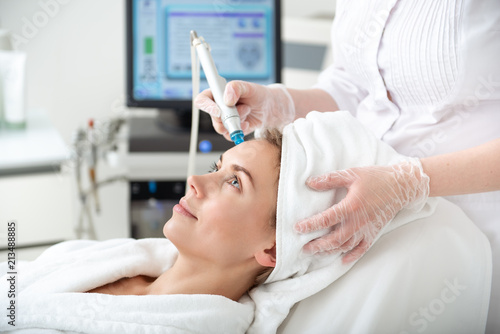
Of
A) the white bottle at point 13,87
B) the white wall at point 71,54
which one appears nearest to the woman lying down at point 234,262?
the white bottle at point 13,87

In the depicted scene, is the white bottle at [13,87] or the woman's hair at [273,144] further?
the white bottle at [13,87]

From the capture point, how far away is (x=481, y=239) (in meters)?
1.15

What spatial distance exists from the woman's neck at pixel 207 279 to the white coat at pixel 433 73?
467mm

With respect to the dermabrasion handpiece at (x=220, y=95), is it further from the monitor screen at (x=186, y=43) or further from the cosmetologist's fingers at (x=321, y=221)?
the monitor screen at (x=186, y=43)

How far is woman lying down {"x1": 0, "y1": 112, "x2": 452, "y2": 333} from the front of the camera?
1075mm

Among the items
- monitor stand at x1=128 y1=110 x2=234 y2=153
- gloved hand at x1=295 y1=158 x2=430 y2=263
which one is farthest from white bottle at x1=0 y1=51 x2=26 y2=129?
gloved hand at x1=295 y1=158 x2=430 y2=263

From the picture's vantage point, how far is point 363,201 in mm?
1003

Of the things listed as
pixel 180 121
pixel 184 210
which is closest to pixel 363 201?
pixel 184 210

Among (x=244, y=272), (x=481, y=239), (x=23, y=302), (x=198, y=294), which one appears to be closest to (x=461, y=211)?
(x=481, y=239)

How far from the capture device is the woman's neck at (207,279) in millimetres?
1171

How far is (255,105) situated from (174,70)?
1.31 meters

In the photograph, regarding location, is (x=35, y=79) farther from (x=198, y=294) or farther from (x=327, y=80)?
(x=198, y=294)

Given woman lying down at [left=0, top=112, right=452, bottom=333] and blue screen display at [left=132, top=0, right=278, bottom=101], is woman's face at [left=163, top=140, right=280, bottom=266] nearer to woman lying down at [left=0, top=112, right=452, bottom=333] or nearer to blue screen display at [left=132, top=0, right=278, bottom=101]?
woman lying down at [left=0, top=112, right=452, bottom=333]

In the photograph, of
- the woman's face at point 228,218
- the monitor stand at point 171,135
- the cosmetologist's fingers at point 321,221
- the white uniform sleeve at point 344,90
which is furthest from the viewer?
the monitor stand at point 171,135
